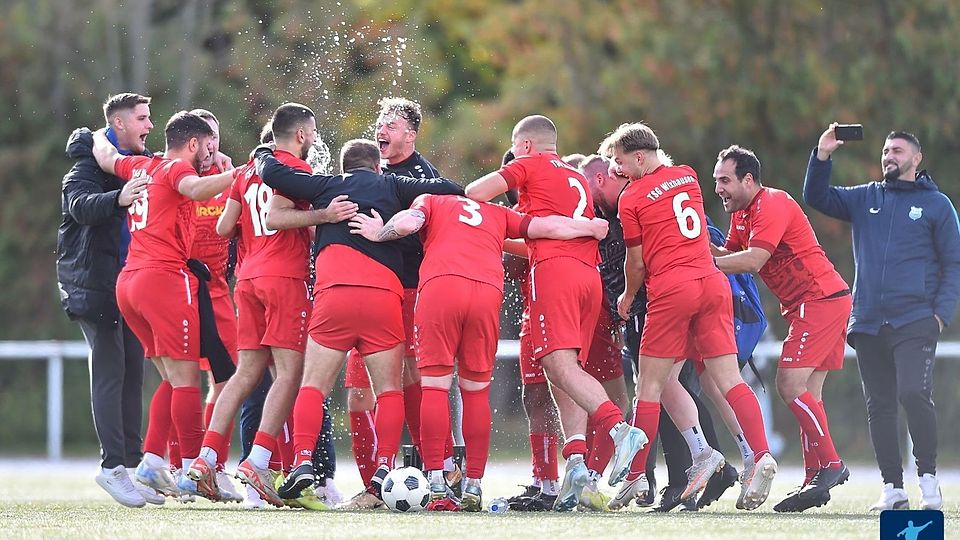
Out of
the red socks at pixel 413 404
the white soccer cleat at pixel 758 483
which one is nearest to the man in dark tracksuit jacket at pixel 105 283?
the red socks at pixel 413 404

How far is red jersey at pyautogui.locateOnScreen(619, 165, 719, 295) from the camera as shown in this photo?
29.2 feet

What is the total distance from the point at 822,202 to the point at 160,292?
412cm

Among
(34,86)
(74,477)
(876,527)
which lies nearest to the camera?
(876,527)

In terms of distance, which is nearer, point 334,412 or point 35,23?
point 334,412

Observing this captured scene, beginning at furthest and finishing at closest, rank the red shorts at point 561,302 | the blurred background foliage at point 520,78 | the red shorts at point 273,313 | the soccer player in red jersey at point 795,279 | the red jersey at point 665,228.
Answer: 1. the blurred background foliage at point 520,78
2. the soccer player in red jersey at point 795,279
3. the red shorts at point 273,313
4. the red jersey at point 665,228
5. the red shorts at point 561,302

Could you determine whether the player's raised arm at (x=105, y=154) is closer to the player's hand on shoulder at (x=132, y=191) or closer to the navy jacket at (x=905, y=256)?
the player's hand on shoulder at (x=132, y=191)

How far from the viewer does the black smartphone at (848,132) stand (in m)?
9.30

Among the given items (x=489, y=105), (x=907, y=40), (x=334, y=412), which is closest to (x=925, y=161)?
(x=907, y=40)

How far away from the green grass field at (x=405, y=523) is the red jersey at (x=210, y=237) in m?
1.55

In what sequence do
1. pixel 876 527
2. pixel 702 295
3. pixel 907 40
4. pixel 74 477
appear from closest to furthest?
pixel 876 527 < pixel 702 295 < pixel 74 477 < pixel 907 40

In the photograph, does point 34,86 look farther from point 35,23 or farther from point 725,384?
point 725,384

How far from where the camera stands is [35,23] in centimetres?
2031

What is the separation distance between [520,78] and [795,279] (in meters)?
11.0

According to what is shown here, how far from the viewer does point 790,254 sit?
9672 millimetres
